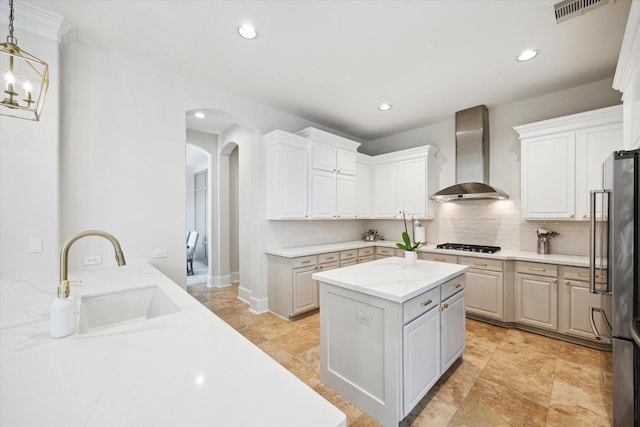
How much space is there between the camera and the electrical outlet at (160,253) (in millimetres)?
2792

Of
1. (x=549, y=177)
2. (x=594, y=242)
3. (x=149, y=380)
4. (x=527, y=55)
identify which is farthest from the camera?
(x=549, y=177)

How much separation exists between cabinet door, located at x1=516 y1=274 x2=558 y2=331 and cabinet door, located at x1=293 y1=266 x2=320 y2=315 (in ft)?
8.14

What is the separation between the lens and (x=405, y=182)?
451cm

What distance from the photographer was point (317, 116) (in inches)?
166

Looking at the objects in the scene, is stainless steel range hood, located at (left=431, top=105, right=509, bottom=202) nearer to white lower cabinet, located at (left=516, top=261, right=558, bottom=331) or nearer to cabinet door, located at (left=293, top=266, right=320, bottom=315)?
white lower cabinet, located at (left=516, top=261, right=558, bottom=331)

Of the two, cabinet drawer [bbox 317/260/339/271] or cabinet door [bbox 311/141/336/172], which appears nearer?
cabinet drawer [bbox 317/260/339/271]

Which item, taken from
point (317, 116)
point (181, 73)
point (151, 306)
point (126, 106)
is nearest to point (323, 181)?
point (317, 116)

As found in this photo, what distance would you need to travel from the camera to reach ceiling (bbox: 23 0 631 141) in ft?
6.61

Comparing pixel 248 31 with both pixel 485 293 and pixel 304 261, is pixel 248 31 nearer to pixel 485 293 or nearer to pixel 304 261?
pixel 304 261

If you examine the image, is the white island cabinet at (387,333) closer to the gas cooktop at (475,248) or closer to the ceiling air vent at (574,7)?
the gas cooktop at (475,248)

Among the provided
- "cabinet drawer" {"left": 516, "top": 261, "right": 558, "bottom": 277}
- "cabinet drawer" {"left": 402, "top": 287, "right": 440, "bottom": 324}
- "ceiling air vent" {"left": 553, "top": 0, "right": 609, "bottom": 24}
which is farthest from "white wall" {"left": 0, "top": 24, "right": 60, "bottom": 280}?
"cabinet drawer" {"left": 516, "top": 261, "right": 558, "bottom": 277}

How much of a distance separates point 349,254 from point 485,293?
1849 millimetres

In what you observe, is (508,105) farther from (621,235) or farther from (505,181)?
(621,235)

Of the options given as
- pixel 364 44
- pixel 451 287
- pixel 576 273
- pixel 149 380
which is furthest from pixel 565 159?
pixel 149 380
